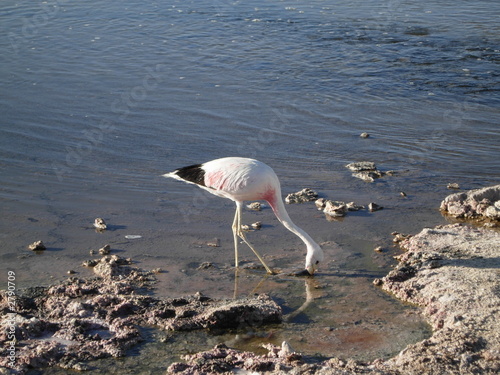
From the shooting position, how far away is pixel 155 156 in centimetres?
1082

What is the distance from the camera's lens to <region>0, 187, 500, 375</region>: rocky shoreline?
510 centimetres

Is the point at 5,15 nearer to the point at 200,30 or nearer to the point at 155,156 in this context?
the point at 200,30

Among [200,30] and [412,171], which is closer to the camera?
[412,171]

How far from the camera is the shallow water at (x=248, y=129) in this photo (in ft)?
23.6

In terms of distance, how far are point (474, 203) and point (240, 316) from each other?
13.3ft

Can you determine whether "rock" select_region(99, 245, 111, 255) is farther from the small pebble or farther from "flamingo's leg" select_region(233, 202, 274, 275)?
"flamingo's leg" select_region(233, 202, 274, 275)

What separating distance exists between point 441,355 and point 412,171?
552 centimetres

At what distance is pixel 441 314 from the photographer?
235 inches

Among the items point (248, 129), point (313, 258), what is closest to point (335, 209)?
point (313, 258)

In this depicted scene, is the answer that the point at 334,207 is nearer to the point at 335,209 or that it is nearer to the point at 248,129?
the point at 335,209

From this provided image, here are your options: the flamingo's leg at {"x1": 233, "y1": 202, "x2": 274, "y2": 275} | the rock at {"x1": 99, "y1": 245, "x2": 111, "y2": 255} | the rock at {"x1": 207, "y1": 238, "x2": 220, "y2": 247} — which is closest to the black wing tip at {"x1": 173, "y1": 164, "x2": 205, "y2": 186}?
the flamingo's leg at {"x1": 233, "y1": 202, "x2": 274, "y2": 275}

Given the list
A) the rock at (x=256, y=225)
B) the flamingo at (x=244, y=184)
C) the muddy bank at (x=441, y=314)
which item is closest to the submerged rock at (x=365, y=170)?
the muddy bank at (x=441, y=314)

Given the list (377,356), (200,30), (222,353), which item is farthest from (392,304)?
(200,30)

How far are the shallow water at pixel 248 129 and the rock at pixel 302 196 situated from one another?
16 cm
